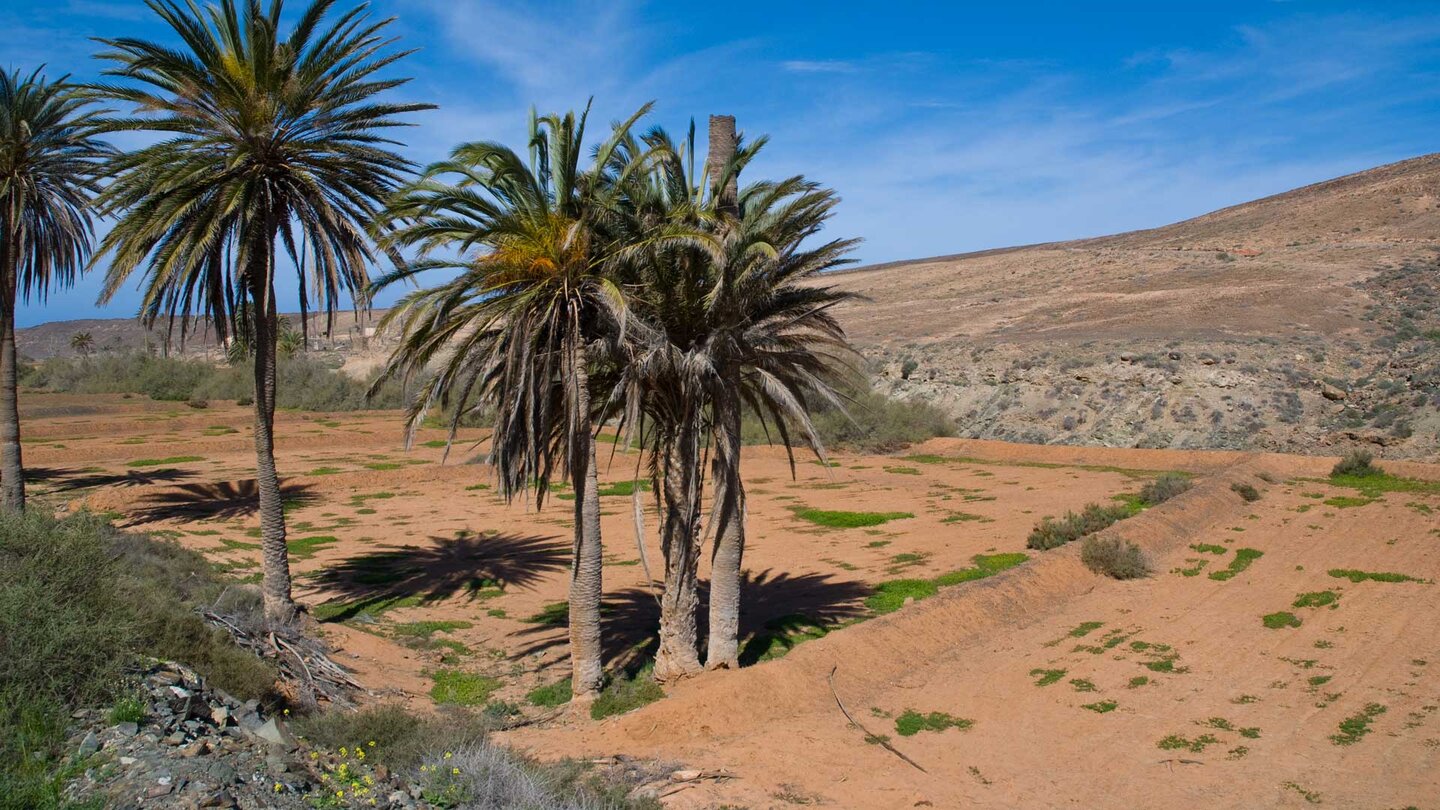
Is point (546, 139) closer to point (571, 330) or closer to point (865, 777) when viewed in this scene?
point (571, 330)

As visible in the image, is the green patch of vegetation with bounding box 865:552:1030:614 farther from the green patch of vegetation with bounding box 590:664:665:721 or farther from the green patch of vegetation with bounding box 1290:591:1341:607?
the green patch of vegetation with bounding box 590:664:665:721

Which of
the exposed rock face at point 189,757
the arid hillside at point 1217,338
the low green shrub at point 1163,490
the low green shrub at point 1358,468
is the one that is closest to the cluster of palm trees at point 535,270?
the exposed rock face at point 189,757

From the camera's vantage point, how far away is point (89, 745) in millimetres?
6668

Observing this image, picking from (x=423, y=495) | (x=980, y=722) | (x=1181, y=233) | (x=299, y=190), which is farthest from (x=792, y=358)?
(x=1181, y=233)

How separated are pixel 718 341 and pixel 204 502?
20.5 meters

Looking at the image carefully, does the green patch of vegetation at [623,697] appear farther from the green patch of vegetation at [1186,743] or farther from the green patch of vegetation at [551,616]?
the green patch of vegetation at [1186,743]

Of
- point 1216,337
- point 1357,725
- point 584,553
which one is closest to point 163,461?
point 584,553

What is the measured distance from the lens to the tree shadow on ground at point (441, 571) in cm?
1849

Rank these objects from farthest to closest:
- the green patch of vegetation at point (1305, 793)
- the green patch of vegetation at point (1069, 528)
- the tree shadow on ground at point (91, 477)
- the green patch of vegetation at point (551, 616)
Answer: the tree shadow on ground at point (91, 477)
the green patch of vegetation at point (1069, 528)
the green patch of vegetation at point (551, 616)
the green patch of vegetation at point (1305, 793)

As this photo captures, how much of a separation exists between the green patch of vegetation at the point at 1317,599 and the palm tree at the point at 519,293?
39.1 ft

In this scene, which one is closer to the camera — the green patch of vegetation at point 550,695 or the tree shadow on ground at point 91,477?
the green patch of vegetation at point 550,695


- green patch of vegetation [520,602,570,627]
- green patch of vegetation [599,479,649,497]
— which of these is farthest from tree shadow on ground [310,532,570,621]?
green patch of vegetation [599,479,649,497]

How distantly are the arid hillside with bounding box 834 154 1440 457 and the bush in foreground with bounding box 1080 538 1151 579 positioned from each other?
22.7 meters

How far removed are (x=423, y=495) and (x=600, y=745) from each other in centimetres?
2254
